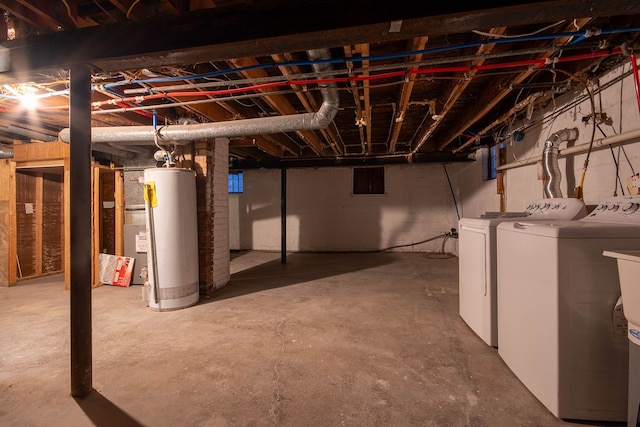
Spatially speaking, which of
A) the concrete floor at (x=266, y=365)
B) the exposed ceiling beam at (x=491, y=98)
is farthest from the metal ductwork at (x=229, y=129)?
the concrete floor at (x=266, y=365)

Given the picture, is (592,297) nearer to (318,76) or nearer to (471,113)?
(318,76)

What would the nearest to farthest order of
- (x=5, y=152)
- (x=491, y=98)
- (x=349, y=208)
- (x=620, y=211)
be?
(x=620, y=211)
(x=491, y=98)
(x=5, y=152)
(x=349, y=208)

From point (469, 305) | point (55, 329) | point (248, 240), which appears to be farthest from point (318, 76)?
point (248, 240)

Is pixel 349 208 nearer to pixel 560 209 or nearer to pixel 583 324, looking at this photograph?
pixel 560 209

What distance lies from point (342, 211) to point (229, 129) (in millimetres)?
4145

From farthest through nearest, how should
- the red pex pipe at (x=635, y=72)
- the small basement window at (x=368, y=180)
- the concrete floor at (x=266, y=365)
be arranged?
the small basement window at (x=368, y=180) < the red pex pipe at (x=635, y=72) < the concrete floor at (x=266, y=365)

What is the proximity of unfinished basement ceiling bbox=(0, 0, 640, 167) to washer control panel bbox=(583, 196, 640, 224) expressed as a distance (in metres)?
0.93

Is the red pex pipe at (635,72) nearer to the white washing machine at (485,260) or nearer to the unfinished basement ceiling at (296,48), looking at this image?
the unfinished basement ceiling at (296,48)

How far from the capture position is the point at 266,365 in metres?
1.90

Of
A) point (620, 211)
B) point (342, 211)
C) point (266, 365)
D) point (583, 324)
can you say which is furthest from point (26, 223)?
point (620, 211)

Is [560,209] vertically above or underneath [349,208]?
underneath

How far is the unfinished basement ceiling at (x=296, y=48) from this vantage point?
123 cm

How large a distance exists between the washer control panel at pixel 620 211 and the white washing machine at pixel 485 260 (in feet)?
0.63

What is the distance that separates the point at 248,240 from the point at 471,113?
539cm
